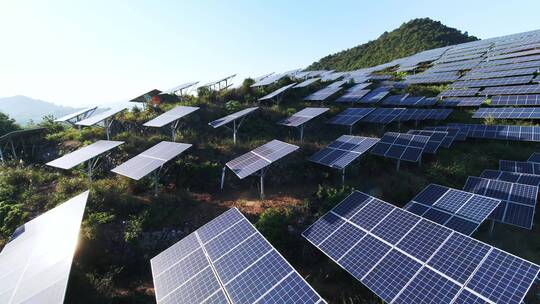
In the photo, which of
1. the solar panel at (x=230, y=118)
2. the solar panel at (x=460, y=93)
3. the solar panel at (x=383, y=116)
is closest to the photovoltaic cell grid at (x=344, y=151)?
the solar panel at (x=230, y=118)

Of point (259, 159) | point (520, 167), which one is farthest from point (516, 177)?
point (259, 159)

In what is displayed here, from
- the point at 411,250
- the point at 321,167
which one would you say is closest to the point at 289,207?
the point at 321,167

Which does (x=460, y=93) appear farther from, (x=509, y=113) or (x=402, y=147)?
(x=402, y=147)

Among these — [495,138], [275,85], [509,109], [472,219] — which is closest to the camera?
[472,219]

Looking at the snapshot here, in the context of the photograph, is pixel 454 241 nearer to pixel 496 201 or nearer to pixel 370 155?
pixel 496 201

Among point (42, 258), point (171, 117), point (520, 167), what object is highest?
point (171, 117)
